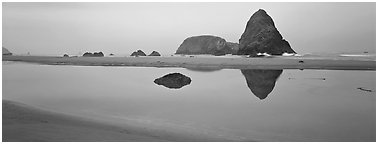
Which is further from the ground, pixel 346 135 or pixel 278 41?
pixel 278 41

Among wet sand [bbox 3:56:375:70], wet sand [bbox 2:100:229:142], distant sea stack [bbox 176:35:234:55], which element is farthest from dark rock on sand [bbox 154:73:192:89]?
distant sea stack [bbox 176:35:234:55]

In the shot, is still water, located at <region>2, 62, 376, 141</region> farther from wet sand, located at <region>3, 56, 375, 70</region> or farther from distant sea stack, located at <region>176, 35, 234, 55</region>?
distant sea stack, located at <region>176, 35, 234, 55</region>

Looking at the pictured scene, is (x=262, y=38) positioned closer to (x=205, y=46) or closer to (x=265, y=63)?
(x=265, y=63)

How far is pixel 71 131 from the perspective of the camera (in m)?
7.32

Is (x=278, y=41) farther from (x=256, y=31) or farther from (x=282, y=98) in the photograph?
(x=282, y=98)

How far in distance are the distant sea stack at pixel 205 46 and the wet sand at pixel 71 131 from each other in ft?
408

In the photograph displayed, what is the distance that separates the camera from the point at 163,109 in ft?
35.5

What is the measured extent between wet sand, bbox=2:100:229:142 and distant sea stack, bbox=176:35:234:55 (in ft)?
408

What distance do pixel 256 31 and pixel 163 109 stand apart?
289 ft

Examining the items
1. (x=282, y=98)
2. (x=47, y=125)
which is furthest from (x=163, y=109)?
(x=282, y=98)

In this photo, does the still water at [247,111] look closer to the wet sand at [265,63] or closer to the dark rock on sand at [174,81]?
the dark rock on sand at [174,81]

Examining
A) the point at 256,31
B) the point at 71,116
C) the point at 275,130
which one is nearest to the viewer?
the point at 275,130

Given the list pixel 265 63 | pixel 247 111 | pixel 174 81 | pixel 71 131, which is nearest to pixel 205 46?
pixel 265 63

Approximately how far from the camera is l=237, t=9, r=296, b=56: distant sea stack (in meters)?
85.1
